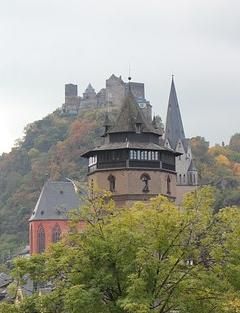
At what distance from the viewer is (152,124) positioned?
4619cm

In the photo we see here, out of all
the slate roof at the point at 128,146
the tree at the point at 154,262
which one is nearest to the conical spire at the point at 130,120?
the slate roof at the point at 128,146

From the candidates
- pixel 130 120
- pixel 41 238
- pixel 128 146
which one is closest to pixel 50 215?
pixel 41 238

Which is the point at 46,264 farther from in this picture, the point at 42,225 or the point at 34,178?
the point at 34,178

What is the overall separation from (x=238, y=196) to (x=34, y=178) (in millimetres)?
36938

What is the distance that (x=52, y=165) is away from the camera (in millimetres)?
151250

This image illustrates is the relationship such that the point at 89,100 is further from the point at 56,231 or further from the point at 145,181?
the point at 145,181

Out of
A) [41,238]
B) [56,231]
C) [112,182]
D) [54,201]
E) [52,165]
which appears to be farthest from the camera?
[52,165]

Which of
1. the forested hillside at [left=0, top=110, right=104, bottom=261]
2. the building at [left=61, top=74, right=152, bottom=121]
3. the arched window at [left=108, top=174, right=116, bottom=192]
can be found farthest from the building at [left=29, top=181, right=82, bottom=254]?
the building at [left=61, top=74, right=152, bottom=121]

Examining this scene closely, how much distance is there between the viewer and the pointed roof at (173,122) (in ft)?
408

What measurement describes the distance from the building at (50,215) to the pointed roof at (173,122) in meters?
22.9

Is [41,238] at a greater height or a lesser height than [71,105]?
lesser

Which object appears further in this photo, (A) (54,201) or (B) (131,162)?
(A) (54,201)

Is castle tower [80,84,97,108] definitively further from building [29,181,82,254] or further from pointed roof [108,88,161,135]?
pointed roof [108,88,161,135]

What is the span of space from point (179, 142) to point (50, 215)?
2840 cm
